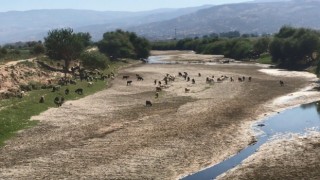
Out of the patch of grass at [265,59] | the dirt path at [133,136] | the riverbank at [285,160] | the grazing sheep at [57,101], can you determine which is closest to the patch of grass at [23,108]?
the grazing sheep at [57,101]

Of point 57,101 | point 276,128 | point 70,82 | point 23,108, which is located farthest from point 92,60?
point 276,128

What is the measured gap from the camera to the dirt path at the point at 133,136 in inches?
1133

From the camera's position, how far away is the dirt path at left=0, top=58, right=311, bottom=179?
94.4ft

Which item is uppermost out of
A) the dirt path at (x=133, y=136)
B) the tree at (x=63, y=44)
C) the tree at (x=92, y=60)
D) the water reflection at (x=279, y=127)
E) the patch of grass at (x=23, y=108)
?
the tree at (x=63, y=44)

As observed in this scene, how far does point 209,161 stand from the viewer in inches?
1200

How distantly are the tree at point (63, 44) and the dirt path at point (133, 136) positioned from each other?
29.8m

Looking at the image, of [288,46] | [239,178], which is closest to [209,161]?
[239,178]

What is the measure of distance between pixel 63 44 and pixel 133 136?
55430 millimetres

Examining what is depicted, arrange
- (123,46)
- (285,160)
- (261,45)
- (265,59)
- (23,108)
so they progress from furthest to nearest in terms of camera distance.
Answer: (123,46) → (261,45) → (265,59) → (23,108) → (285,160)

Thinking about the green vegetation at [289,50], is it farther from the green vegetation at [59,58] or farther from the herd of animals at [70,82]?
the herd of animals at [70,82]

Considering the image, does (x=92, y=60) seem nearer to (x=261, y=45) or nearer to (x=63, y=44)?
(x=63, y=44)

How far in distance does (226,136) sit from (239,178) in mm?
11200

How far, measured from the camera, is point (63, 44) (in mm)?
89000

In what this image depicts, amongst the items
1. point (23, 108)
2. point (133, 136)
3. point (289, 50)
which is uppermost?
point (289, 50)
